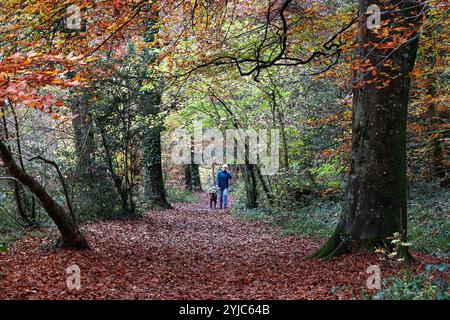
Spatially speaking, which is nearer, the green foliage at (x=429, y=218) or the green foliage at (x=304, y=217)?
the green foliage at (x=429, y=218)

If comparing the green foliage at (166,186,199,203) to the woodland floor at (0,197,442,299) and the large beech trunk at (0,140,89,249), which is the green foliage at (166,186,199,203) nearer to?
the woodland floor at (0,197,442,299)

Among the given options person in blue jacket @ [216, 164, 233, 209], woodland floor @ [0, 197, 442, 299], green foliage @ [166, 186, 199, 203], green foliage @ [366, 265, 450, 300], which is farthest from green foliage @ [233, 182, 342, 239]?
green foliage @ [166, 186, 199, 203]

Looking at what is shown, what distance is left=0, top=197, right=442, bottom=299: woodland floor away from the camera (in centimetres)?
564

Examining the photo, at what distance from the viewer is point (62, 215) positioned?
25.4 feet

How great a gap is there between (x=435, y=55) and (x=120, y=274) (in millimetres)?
9744

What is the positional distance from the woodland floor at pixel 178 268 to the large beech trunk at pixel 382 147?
508 millimetres

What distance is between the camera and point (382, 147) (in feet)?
22.1

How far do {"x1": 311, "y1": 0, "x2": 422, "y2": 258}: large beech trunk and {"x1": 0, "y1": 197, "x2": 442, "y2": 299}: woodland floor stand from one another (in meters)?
0.51

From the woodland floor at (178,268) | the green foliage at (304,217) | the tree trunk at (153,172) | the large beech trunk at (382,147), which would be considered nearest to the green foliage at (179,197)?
the tree trunk at (153,172)

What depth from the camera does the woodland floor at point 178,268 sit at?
564 centimetres

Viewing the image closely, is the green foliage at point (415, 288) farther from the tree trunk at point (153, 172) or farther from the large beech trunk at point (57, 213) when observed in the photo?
the tree trunk at point (153, 172)

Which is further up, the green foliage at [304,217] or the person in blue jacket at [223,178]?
the person in blue jacket at [223,178]
